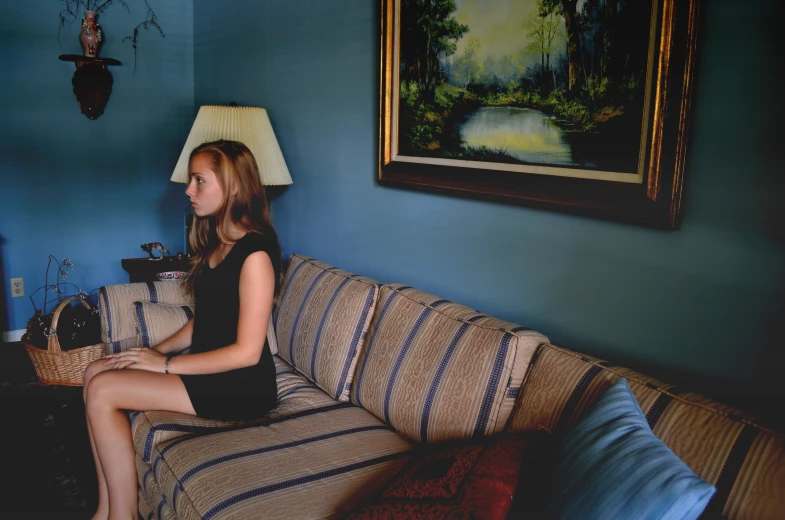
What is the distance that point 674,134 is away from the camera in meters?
1.26

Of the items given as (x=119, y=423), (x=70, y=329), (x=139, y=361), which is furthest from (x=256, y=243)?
(x=70, y=329)

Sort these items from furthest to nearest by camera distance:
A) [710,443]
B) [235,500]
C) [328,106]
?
[328,106], [235,500], [710,443]

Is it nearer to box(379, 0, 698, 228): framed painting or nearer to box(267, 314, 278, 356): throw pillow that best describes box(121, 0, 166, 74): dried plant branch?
box(379, 0, 698, 228): framed painting

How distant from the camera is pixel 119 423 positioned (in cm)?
167

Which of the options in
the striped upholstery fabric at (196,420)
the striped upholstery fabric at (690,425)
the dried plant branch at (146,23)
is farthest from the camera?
the dried plant branch at (146,23)

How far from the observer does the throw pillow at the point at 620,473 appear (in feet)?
2.54

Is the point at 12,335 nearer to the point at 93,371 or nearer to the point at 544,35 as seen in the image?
the point at 93,371

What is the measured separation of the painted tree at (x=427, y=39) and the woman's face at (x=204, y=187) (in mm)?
738

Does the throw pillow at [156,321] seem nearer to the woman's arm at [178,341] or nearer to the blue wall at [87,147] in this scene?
the woman's arm at [178,341]

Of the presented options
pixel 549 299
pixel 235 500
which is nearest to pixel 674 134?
pixel 549 299

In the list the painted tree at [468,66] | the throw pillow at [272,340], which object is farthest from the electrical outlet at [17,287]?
the painted tree at [468,66]

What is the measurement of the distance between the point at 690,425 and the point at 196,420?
127 cm

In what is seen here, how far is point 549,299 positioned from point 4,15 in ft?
11.2

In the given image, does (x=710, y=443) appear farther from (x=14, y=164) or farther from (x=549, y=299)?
(x=14, y=164)
